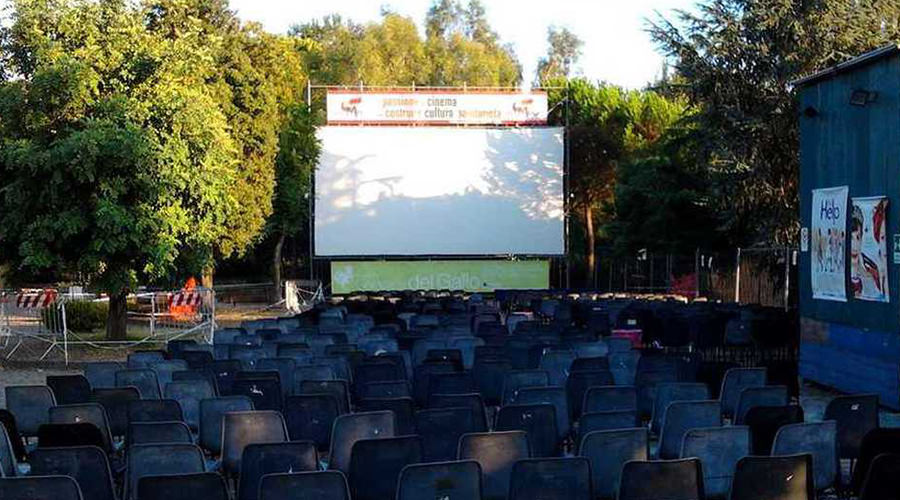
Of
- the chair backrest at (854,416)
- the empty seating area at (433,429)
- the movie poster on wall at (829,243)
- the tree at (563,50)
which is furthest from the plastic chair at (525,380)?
the tree at (563,50)

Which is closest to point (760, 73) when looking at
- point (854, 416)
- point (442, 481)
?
point (854, 416)

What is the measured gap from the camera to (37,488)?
5.28 meters

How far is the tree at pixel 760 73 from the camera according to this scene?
992 inches

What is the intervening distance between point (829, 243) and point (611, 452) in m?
8.77

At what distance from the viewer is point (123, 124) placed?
64.5ft

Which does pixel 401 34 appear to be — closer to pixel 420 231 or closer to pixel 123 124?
pixel 420 231

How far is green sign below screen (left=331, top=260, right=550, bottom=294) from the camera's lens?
114 feet

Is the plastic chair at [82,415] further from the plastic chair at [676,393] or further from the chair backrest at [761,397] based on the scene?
the chair backrest at [761,397]

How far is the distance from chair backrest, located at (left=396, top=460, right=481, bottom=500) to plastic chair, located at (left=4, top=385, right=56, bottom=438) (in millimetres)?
4500

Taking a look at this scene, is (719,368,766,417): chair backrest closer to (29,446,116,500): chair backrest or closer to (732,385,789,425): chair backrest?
(732,385,789,425): chair backrest

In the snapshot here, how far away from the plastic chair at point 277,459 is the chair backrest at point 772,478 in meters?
2.19

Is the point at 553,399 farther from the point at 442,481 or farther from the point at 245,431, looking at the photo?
the point at 442,481

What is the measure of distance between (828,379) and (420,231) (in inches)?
838

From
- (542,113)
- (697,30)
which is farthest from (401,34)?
(697,30)
